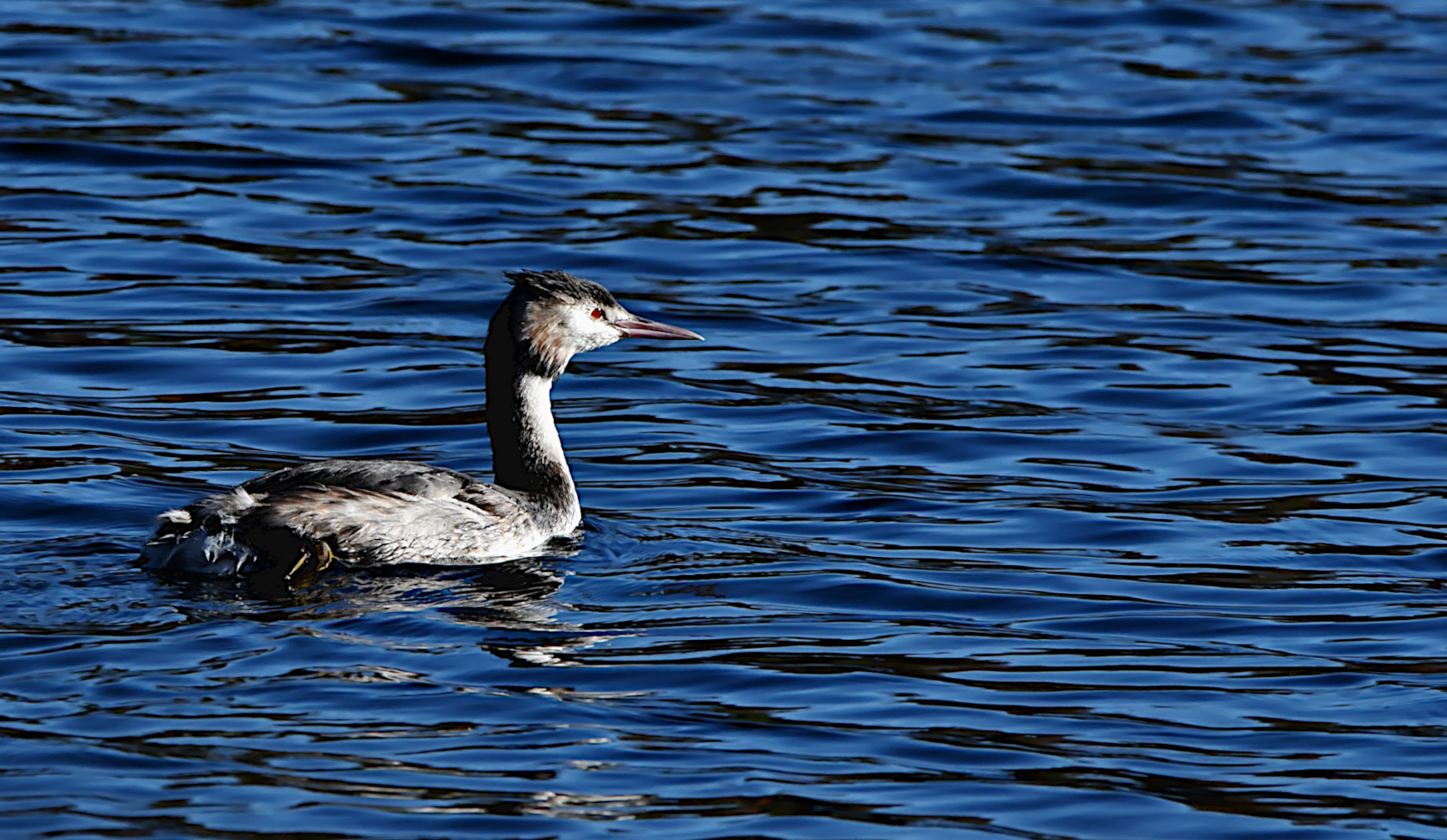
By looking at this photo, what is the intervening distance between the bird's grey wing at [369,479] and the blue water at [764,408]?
0.40 metres

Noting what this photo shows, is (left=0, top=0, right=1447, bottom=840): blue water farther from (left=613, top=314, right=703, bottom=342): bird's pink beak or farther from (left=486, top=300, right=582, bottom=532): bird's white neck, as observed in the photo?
(left=613, top=314, right=703, bottom=342): bird's pink beak

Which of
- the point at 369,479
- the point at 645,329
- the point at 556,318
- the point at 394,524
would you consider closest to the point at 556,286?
the point at 556,318

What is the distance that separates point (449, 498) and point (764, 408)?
10.7 ft

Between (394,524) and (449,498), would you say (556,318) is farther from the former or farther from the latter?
(394,524)

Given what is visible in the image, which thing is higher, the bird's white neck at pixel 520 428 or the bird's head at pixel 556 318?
the bird's head at pixel 556 318

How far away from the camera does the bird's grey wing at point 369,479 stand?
9.73 meters

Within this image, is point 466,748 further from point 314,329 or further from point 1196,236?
point 1196,236

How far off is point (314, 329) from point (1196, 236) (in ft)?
21.2

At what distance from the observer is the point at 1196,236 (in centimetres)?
1672

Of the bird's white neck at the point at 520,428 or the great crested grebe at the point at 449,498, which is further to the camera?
the bird's white neck at the point at 520,428

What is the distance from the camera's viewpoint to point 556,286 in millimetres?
10805

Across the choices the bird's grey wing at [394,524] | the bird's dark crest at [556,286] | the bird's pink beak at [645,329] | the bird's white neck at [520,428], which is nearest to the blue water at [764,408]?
the bird's grey wing at [394,524]

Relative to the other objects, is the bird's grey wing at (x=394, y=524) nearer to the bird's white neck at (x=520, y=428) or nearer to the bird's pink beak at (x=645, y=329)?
the bird's white neck at (x=520, y=428)

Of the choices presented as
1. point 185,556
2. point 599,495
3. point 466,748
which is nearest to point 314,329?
point 599,495
